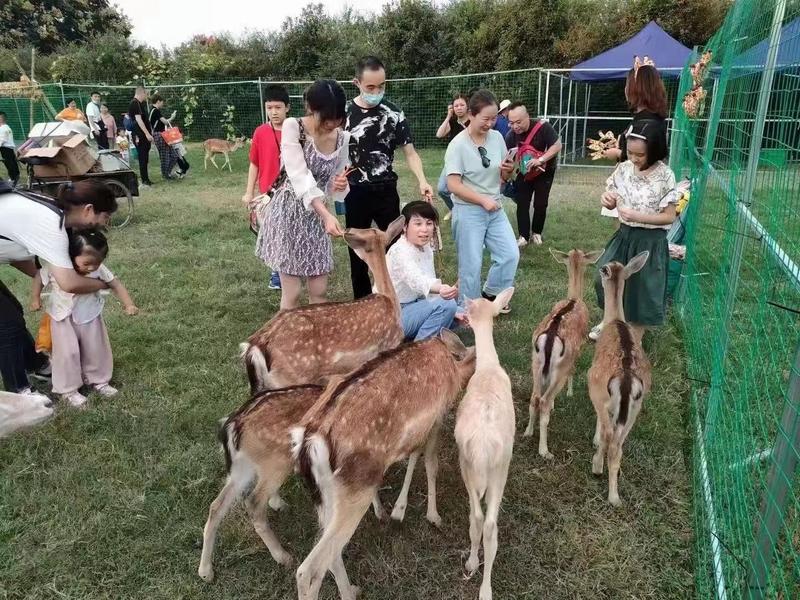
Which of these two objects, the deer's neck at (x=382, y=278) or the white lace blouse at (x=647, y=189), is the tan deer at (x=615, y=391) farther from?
the deer's neck at (x=382, y=278)

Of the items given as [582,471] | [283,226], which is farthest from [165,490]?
[582,471]

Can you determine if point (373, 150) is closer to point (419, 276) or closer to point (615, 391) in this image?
point (419, 276)

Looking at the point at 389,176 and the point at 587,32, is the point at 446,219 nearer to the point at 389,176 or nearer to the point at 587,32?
the point at 389,176

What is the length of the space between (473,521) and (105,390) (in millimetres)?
2832

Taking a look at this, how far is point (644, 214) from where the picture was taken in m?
4.17

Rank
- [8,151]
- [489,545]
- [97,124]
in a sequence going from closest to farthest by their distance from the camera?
[489,545], [8,151], [97,124]

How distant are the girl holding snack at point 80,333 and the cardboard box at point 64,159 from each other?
17.7 feet

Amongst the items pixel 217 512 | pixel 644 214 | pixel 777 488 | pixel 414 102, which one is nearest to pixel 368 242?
pixel 217 512

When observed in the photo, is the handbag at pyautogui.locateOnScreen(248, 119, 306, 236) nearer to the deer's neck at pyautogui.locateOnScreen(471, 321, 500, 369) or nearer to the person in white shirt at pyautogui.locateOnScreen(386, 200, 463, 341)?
the person in white shirt at pyautogui.locateOnScreen(386, 200, 463, 341)

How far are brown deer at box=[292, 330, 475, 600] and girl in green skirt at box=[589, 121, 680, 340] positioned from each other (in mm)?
1880

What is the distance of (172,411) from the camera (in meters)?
3.97

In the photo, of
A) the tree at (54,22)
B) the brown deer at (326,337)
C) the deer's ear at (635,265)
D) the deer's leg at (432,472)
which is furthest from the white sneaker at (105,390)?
the tree at (54,22)

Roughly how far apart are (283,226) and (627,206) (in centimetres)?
241

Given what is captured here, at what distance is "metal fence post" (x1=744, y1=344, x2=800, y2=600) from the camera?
6.07ft
